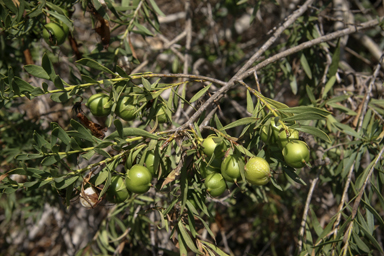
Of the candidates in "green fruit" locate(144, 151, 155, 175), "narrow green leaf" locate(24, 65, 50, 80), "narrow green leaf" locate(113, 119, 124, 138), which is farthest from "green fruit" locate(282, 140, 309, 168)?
"narrow green leaf" locate(24, 65, 50, 80)

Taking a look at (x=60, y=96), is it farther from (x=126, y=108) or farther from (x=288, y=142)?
(x=288, y=142)


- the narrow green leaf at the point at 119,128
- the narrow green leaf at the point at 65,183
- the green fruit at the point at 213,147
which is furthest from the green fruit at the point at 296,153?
the narrow green leaf at the point at 65,183

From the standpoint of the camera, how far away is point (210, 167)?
54.2 inches

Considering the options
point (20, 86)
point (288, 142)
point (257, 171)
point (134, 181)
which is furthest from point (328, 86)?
point (20, 86)

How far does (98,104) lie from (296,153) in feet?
2.97

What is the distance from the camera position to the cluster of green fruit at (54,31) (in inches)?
66.1

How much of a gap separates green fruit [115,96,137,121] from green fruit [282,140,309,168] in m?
0.71

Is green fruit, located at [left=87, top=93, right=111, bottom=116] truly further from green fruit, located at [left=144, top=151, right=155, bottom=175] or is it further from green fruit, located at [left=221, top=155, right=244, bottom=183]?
green fruit, located at [left=221, top=155, right=244, bottom=183]

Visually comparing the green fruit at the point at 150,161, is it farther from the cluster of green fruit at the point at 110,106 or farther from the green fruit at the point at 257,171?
the green fruit at the point at 257,171

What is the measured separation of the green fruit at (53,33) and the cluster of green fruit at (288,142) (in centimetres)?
130

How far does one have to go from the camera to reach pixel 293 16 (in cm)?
206

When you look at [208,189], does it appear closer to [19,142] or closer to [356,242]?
[356,242]

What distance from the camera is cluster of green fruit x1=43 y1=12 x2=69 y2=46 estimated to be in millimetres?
1680

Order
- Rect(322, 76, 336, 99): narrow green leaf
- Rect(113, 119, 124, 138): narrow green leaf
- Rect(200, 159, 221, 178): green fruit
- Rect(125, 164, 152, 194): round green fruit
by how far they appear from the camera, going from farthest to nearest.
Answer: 1. Rect(322, 76, 336, 99): narrow green leaf
2. Rect(200, 159, 221, 178): green fruit
3. Rect(125, 164, 152, 194): round green fruit
4. Rect(113, 119, 124, 138): narrow green leaf
